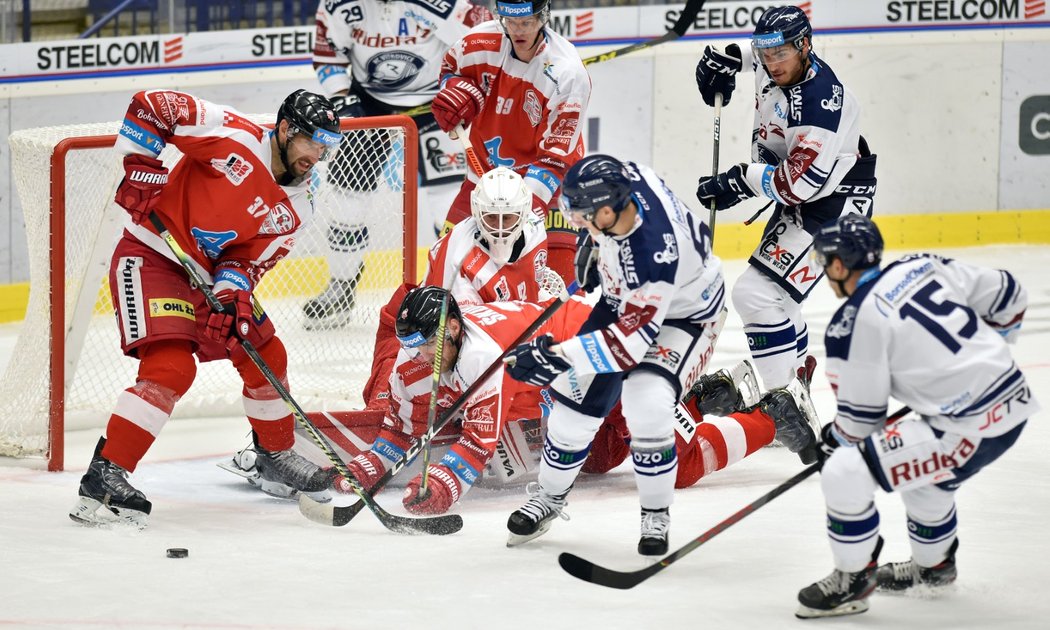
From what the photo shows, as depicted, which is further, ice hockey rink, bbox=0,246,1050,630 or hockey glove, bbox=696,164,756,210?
hockey glove, bbox=696,164,756,210

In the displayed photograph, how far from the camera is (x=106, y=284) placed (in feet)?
19.1

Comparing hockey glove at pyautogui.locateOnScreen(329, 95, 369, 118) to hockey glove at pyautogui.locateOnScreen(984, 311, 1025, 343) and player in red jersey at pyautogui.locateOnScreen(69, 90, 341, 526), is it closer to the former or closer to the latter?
player in red jersey at pyautogui.locateOnScreen(69, 90, 341, 526)

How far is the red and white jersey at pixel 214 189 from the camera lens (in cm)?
402

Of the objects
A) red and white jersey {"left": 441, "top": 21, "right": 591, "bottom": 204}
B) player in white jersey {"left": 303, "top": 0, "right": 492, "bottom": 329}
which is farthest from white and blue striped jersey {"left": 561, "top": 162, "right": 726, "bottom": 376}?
player in white jersey {"left": 303, "top": 0, "right": 492, "bottom": 329}

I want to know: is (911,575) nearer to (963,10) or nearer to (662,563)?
(662,563)

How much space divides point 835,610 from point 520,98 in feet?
8.10

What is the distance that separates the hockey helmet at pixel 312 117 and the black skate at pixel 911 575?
1.69m

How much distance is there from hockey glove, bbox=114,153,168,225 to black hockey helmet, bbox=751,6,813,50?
1.67 metres

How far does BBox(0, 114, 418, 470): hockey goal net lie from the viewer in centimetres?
454

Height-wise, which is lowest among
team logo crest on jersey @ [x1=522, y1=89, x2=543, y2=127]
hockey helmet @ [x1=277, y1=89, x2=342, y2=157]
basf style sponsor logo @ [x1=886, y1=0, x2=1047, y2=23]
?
team logo crest on jersey @ [x1=522, y1=89, x2=543, y2=127]

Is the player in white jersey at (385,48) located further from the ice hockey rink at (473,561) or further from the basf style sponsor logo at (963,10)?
the basf style sponsor logo at (963,10)

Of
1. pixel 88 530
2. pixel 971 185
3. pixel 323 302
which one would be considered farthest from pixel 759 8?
pixel 88 530

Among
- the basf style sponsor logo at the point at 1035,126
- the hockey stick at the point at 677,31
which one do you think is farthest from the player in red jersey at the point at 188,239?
the basf style sponsor logo at the point at 1035,126

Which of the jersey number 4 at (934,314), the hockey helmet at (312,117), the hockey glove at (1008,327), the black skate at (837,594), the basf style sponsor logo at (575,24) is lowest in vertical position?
the black skate at (837,594)
